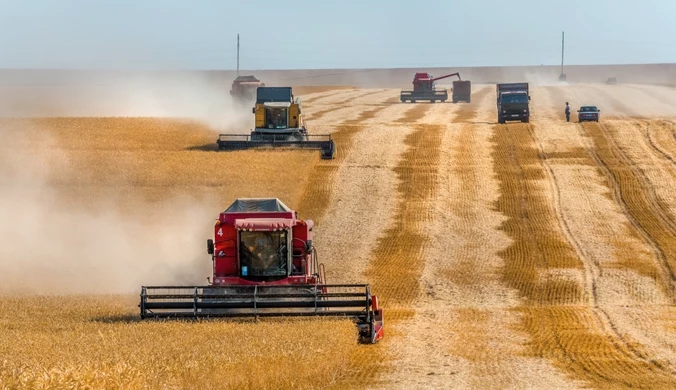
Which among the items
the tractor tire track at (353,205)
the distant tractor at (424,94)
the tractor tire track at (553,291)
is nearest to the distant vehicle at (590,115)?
the tractor tire track at (553,291)

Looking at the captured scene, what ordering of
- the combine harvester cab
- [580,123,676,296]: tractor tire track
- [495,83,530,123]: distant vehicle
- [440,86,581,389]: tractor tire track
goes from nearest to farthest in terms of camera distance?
[440,86,581,389]: tractor tire track < [580,123,676,296]: tractor tire track < the combine harvester cab < [495,83,530,123]: distant vehicle

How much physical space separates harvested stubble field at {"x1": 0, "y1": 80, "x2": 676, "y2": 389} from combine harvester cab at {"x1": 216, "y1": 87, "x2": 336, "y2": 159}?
6.14ft

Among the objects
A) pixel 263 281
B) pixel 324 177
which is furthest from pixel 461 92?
pixel 263 281

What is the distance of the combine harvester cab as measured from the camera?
5786cm

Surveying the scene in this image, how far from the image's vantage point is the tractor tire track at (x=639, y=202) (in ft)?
122

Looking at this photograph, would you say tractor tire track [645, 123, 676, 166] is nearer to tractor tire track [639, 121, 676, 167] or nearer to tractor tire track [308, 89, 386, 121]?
tractor tire track [639, 121, 676, 167]

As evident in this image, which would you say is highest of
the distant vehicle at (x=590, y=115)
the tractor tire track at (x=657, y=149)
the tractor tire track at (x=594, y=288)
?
the distant vehicle at (x=590, y=115)

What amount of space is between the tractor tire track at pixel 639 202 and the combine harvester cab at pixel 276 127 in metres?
14.3

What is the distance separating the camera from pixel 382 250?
3784 centimetres

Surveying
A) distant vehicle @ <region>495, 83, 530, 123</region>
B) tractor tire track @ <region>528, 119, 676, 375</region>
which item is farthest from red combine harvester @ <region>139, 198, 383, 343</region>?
distant vehicle @ <region>495, 83, 530, 123</region>

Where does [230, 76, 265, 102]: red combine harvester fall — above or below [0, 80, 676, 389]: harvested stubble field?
above

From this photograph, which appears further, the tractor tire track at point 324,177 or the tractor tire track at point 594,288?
the tractor tire track at point 324,177

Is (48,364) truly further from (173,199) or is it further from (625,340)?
(173,199)

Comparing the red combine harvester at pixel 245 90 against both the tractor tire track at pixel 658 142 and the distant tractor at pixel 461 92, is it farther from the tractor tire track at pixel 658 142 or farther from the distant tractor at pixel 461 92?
the tractor tire track at pixel 658 142
